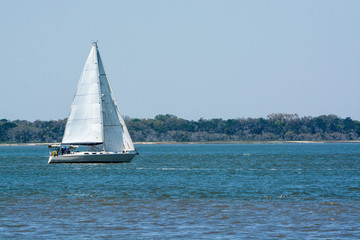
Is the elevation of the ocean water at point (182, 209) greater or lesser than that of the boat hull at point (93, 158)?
lesser

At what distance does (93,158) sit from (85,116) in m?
6.38

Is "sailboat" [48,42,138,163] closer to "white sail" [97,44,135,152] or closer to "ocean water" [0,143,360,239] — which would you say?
"white sail" [97,44,135,152]

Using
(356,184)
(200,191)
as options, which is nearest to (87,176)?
(200,191)

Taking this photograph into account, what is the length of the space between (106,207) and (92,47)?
5413cm

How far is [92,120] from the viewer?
84.2 metres

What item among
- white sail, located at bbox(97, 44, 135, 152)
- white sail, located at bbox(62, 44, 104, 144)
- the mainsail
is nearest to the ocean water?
white sail, located at bbox(62, 44, 104, 144)

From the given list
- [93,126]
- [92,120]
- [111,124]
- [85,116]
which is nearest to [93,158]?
[93,126]

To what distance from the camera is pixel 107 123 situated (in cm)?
8600

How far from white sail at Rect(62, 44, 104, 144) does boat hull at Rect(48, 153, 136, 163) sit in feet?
7.83

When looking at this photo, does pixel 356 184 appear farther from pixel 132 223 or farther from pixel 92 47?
pixel 92 47

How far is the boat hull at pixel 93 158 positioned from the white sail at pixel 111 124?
1.38 metres

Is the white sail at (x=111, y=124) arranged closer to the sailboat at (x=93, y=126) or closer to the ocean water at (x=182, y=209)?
the sailboat at (x=93, y=126)

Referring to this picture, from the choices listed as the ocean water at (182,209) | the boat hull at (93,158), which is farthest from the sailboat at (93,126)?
the ocean water at (182,209)

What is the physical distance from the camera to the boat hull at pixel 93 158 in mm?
80250
